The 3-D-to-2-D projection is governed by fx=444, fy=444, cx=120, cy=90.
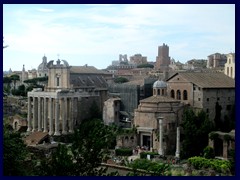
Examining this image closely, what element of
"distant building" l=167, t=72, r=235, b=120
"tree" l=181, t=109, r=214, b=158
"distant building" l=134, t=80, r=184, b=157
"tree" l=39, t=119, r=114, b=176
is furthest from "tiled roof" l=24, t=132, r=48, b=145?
"tree" l=39, t=119, r=114, b=176

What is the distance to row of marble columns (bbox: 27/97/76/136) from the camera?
31609 mm

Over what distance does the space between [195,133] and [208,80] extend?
5178mm

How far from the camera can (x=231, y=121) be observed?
26797mm

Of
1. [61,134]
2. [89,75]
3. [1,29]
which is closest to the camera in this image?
[1,29]

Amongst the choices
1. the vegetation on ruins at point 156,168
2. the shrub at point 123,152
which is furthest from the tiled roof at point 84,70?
the vegetation on ruins at point 156,168

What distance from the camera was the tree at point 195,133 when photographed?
A: 23562 millimetres

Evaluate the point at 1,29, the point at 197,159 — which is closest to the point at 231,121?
the point at 197,159

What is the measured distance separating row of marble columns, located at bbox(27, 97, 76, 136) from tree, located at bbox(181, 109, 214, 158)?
1080 cm

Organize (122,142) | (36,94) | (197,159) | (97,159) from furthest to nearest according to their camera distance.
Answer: (36,94), (122,142), (197,159), (97,159)

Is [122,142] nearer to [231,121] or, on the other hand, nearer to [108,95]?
[231,121]

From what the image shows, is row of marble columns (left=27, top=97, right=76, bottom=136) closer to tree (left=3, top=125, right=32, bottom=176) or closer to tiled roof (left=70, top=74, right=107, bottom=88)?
tiled roof (left=70, top=74, right=107, bottom=88)

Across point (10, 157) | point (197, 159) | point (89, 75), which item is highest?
point (89, 75)

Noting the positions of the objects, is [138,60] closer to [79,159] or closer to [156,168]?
[156,168]

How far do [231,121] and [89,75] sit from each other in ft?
54.1
